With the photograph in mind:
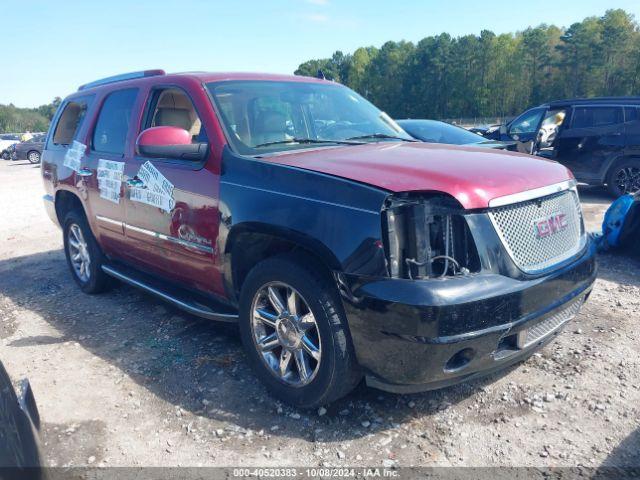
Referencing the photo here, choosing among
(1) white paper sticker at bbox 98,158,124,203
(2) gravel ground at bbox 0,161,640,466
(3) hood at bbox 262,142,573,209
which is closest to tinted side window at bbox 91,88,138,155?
(1) white paper sticker at bbox 98,158,124,203

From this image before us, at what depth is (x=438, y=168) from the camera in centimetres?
280

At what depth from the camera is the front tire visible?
2.72m

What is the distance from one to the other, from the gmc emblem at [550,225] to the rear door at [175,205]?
1909mm

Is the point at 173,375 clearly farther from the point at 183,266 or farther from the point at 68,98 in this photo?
the point at 68,98

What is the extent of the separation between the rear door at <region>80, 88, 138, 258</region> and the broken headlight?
2.67 metres

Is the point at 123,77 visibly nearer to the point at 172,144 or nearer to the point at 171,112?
the point at 171,112

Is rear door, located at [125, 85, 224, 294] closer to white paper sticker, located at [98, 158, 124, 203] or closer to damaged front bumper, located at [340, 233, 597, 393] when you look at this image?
white paper sticker, located at [98, 158, 124, 203]

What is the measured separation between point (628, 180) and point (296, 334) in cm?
827

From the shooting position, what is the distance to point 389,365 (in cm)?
259

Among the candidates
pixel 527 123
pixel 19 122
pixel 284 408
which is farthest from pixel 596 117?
pixel 19 122

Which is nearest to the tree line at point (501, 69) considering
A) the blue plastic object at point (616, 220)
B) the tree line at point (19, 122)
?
the tree line at point (19, 122)

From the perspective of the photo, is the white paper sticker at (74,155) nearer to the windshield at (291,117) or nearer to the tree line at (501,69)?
the windshield at (291,117)

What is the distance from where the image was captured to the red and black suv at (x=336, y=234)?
252 centimetres

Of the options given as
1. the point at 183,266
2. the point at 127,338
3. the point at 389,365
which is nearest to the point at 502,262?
the point at 389,365
